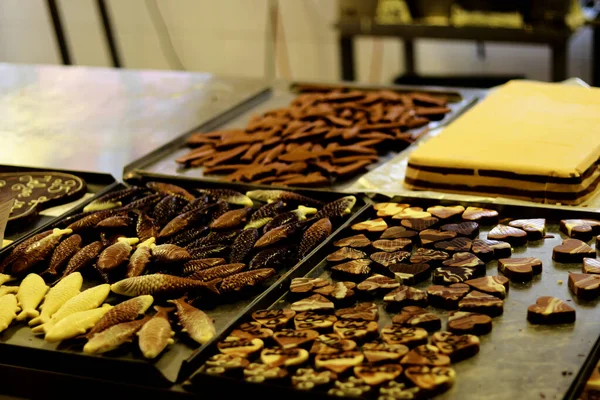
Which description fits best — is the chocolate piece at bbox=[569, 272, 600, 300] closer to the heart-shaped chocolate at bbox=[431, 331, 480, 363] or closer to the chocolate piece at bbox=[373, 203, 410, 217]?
the heart-shaped chocolate at bbox=[431, 331, 480, 363]

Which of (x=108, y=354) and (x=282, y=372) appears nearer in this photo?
(x=282, y=372)

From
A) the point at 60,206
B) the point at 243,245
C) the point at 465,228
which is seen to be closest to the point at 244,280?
the point at 243,245

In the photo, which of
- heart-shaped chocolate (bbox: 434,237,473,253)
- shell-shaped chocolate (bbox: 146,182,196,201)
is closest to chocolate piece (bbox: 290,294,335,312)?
heart-shaped chocolate (bbox: 434,237,473,253)

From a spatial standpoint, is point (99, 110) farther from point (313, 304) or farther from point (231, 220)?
point (313, 304)

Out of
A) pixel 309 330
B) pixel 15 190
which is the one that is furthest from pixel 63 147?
pixel 309 330

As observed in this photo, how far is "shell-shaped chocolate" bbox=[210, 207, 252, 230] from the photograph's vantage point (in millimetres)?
1956

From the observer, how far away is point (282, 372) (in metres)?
1.32

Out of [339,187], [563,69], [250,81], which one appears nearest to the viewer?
[339,187]

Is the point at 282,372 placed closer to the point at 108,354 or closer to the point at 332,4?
the point at 108,354

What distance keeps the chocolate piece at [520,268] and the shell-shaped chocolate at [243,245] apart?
510 millimetres

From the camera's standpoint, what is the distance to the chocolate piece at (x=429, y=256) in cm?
171

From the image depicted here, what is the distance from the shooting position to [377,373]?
131 cm

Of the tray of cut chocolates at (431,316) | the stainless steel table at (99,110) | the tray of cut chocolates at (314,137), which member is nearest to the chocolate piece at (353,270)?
the tray of cut chocolates at (431,316)

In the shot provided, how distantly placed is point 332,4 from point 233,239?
4.06 meters
